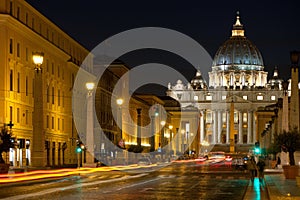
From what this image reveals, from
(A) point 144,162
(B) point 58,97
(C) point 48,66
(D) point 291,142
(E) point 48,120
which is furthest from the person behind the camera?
(A) point 144,162

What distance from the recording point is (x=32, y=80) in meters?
59.1

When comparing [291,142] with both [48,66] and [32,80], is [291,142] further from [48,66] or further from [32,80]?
[48,66]

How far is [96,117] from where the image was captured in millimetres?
86062

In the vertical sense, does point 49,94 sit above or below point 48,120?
above

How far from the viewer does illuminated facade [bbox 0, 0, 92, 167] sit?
50594 mm

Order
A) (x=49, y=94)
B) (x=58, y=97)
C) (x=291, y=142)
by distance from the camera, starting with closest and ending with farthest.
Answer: (x=291, y=142)
(x=49, y=94)
(x=58, y=97)

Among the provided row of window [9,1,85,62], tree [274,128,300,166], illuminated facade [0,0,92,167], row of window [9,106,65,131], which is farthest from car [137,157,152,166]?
tree [274,128,300,166]

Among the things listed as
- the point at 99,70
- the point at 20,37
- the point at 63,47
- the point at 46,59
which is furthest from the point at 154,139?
the point at 20,37

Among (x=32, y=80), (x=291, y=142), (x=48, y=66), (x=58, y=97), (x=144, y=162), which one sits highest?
(x=48, y=66)

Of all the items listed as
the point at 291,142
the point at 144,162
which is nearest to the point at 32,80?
the point at 144,162

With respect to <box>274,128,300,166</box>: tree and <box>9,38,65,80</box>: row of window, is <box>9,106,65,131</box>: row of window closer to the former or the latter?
<box>9,38,65,80</box>: row of window

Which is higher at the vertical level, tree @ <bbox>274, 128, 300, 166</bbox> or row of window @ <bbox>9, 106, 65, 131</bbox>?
row of window @ <bbox>9, 106, 65, 131</bbox>

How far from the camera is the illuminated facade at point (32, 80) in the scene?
5059cm

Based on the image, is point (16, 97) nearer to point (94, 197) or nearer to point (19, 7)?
point (19, 7)
